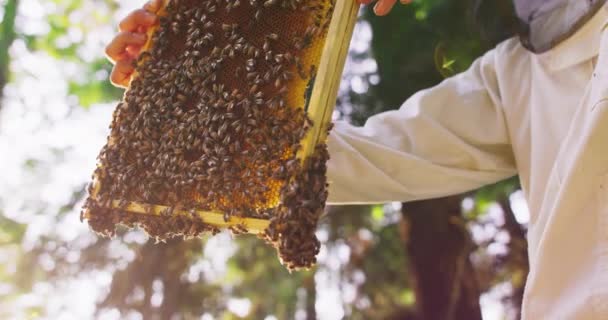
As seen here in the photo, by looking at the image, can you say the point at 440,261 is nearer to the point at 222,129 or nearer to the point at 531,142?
the point at 531,142

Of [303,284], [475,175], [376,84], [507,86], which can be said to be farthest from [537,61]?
[303,284]

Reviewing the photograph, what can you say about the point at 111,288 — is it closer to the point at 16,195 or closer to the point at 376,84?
the point at 16,195

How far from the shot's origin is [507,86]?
206 centimetres

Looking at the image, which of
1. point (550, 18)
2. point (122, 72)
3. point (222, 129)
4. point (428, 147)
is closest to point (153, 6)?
point (122, 72)

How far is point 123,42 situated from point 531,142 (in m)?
1.34

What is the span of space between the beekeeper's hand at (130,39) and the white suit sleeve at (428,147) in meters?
0.68

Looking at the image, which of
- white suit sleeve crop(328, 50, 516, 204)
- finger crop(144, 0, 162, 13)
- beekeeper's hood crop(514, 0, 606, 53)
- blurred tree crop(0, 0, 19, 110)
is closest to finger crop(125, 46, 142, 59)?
finger crop(144, 0, 162, 13)

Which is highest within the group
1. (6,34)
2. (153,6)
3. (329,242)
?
(6,34)

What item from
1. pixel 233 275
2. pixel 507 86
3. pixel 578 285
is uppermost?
pixel 507 86

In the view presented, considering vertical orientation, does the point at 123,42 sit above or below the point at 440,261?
above

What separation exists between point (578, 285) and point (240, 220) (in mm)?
835

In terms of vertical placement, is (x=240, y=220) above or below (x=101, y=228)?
below

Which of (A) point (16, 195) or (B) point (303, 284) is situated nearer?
(A) point (16, 195)

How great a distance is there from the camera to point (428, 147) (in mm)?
2070
